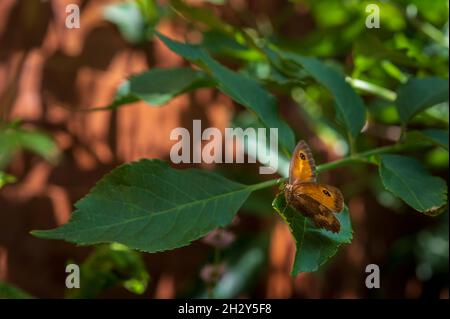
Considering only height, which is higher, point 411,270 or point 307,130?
point 307,130

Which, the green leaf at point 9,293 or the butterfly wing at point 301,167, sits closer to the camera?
the butterfly wing at point 301,167

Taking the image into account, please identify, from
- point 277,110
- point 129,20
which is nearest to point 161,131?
point 129,20

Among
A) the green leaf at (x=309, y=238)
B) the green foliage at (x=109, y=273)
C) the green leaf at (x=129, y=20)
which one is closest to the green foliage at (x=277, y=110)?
the green leaf at (x=309, y=238)

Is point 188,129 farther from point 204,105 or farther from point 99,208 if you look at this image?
point 99,208

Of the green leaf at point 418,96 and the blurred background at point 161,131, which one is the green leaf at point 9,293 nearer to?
the blurred background at point 161,131

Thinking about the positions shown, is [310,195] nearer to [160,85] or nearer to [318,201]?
[318,201]

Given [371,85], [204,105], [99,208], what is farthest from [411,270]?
[99,208]

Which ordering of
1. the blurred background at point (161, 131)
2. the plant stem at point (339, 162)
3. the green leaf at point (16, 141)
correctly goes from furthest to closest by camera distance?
1. the blurred background at point (161, 131)
2. the green leaf at point (16, 141)
3. the plant stem at point (339, 162)
